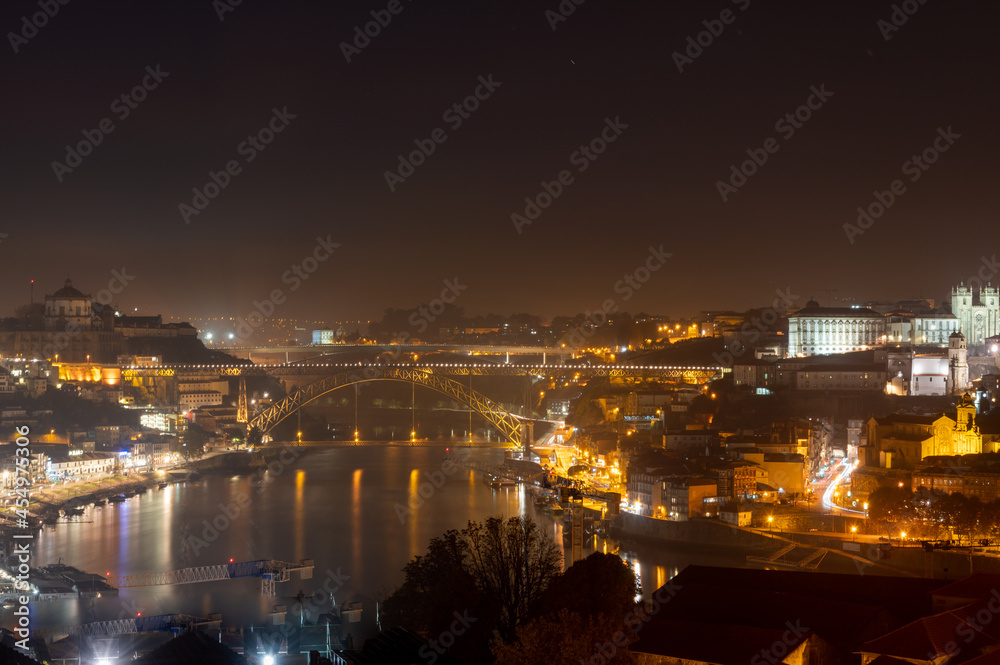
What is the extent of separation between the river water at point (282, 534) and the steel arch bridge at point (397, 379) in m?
2.19

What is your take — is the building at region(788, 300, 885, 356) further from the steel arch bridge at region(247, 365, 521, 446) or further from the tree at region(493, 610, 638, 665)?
the tree at region(493, 610, 638, 665)

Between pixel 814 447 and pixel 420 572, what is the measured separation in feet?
27.4

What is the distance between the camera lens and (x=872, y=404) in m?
16.0

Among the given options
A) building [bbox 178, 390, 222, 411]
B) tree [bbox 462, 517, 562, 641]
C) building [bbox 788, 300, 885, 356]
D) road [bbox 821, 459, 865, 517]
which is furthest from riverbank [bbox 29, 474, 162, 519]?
building [bbox 788, 300, 885, 356]

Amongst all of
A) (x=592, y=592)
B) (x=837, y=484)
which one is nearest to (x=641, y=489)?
(x=837, y=484)

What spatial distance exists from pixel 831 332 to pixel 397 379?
812 cm

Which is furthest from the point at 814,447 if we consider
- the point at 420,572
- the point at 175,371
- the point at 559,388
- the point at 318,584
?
the point at 175,371

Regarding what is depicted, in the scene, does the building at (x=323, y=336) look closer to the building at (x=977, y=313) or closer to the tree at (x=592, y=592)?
the building at (x=977, y=313)

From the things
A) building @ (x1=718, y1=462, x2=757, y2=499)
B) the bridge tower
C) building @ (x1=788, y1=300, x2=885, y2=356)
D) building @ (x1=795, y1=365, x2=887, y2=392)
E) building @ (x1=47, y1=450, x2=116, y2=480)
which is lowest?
building @ (x1=47, y1=450, x2=116, y2=480)

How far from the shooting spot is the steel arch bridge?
63.4 feet

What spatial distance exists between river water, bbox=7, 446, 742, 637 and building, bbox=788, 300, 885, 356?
765 cm

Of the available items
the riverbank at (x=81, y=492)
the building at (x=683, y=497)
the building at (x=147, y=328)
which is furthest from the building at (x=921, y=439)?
the building at (x=147, y=328)

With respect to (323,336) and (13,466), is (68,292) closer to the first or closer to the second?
(13,466)

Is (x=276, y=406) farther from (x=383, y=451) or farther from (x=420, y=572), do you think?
(x=420, y=572)
